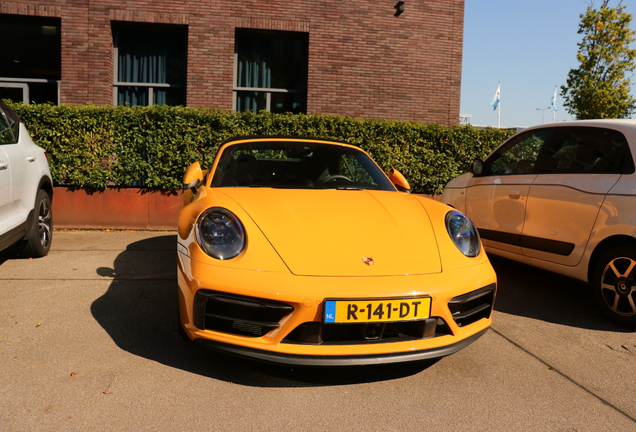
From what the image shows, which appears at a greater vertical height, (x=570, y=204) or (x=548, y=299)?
(x=570, y=204)

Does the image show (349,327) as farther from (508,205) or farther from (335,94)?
(335,94)

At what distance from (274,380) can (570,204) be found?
2.88 metres

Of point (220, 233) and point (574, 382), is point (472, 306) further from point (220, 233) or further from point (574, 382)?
point (220, 233)

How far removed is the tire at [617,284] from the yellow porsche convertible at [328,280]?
4.45ft

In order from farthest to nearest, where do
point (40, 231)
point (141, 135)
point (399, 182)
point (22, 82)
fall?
point (22, 82), point (141, 135), point (40, 231), point (399, 182)

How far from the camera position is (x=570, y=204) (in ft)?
14.4

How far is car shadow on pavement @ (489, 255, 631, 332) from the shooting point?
421cm

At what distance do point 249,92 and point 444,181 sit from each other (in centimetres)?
444

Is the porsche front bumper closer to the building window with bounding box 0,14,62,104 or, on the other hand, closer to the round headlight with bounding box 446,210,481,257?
the round headlight with bounding box 446,210,481,257

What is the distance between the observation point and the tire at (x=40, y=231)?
556 centimetres

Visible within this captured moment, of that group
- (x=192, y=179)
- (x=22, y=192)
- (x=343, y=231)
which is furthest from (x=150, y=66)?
(x=343, y=231)

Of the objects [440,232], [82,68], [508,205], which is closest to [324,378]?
[440,232]

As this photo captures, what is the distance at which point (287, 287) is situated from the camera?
104 inches

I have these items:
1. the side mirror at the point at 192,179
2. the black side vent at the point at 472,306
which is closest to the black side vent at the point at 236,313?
the black side vent at the point at 472,306
